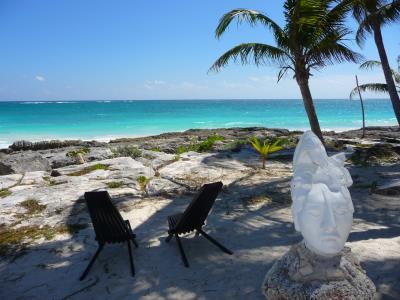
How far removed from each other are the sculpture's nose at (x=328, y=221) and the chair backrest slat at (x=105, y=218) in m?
2.42

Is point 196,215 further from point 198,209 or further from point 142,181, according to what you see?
point 142,181

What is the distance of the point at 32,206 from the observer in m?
6.24

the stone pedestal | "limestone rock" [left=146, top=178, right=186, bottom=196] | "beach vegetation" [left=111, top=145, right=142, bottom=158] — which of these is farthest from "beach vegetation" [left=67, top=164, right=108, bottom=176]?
the stone pedestal

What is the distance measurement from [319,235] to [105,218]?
2.49 m

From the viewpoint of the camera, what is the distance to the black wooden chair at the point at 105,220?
4125 mm

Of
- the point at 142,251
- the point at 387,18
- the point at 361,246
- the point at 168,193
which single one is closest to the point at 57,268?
the point at 142,251

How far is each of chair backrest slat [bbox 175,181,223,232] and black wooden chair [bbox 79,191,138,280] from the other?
2.17ft

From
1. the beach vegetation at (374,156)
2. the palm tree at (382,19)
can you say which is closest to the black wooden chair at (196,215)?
the beach vegetation at (374,156)

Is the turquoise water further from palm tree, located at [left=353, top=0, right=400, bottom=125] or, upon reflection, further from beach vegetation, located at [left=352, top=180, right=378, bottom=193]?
beach vegetation, located at [left=352, top=180, right=378, bottom=193]

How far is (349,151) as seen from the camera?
10758 mm

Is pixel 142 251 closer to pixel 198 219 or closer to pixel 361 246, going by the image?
pixel 198 219

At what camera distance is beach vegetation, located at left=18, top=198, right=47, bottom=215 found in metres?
6.07

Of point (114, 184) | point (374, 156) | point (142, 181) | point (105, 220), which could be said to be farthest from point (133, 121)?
point (105, 220)

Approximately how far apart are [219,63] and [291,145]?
15.1 ft
